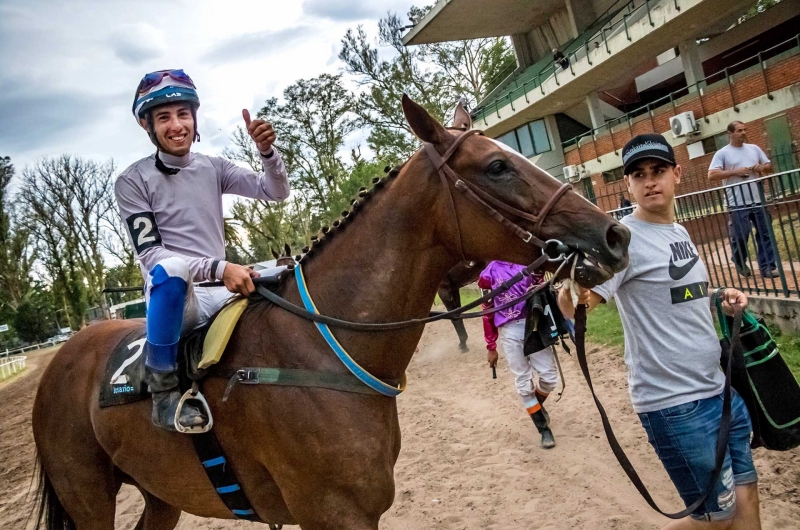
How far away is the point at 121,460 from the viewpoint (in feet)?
9.59

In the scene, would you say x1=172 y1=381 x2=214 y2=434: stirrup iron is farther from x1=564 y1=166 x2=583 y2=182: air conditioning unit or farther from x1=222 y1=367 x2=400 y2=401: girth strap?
x1=564 y1=166 x2=583 y2=182: air conditioning unit

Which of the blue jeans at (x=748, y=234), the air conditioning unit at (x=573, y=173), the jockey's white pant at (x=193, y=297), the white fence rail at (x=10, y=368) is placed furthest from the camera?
the air conditioning unit at (x=573, y=173)

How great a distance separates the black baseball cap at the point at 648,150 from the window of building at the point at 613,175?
23.4m

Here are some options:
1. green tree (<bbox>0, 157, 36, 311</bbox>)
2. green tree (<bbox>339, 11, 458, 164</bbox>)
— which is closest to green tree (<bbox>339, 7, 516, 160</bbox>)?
green tree (<bbox>339, 11, 458, 164</bbox>)

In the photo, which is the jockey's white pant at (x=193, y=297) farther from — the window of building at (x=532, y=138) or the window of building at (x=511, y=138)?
the window of building at (x=511, y=138)

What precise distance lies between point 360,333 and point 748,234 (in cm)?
634

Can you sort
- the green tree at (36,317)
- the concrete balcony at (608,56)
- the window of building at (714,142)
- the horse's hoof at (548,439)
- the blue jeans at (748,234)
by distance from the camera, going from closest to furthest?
the horse's hoof at (548,439)
the blue jeans at (748,234)
the window of building at (714,142)
the concrete balcony at (608,56)
the green tree at (36,317)

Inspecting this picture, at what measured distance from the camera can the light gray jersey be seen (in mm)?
2609

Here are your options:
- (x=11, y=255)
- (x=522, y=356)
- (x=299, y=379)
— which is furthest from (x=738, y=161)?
(x=11, y=255)

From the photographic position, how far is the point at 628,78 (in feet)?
84.4

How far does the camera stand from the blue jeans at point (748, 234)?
6.29m

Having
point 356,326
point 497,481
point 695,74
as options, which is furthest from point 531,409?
point 695,74

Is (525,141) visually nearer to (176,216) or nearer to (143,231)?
(176,216)

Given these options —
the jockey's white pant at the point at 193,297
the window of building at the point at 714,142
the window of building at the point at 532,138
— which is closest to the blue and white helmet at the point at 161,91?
the jockey's white pant at the point at 193,297
